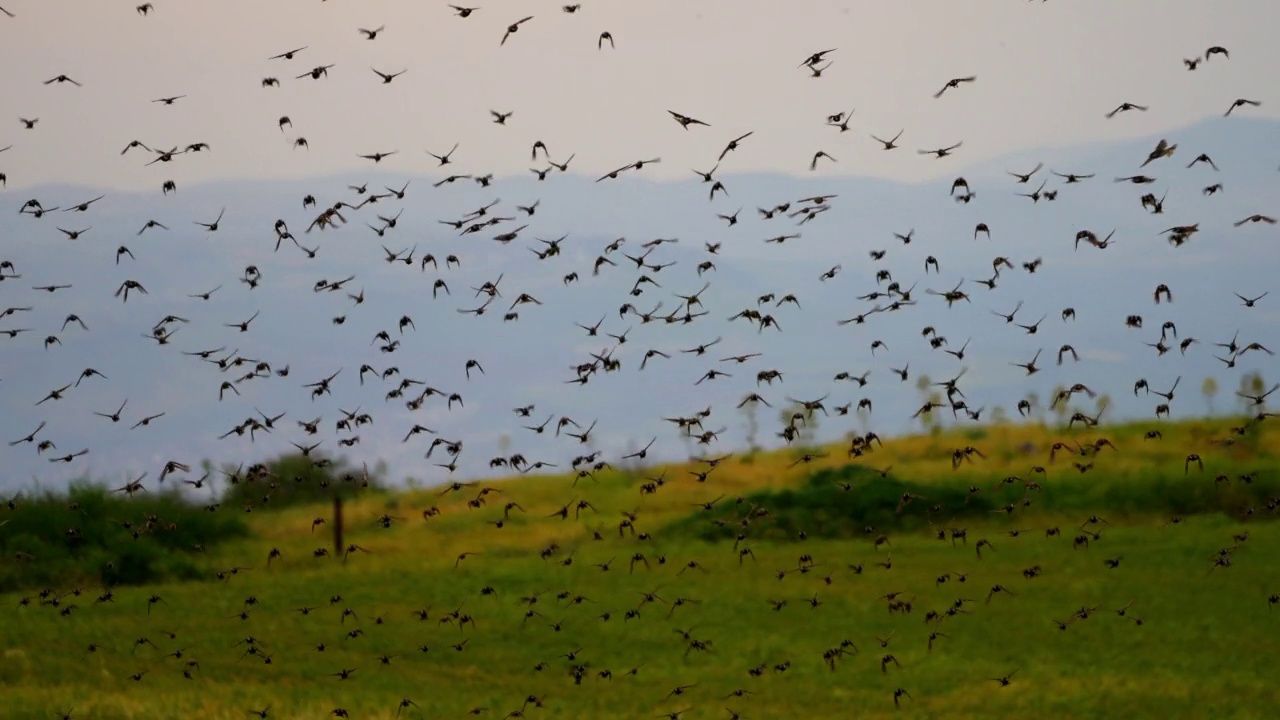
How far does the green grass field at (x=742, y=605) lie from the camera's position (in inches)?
844

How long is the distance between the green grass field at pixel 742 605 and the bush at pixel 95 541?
287 millimetres

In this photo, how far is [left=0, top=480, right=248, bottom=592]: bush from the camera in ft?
105

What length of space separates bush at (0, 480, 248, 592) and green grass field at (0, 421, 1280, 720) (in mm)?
287

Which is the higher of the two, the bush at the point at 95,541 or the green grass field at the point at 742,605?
A: the bush at the point at 95,541

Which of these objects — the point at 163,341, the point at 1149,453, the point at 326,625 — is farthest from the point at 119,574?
the point at 1149,453

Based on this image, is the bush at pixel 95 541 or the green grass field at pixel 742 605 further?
the bush at pixel 95 541

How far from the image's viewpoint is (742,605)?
27.0 metres

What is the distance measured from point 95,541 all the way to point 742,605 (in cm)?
1573

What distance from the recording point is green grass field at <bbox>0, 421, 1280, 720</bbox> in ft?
70.3

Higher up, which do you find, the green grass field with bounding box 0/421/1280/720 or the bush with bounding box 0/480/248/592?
the bush with bounding box 0/480/248/592

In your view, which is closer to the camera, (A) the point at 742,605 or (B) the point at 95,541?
(A) the point at 742,605

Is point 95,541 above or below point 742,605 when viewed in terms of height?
above

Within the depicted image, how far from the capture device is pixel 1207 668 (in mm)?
22625

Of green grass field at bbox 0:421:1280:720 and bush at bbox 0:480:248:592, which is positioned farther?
bush at bbox 0:480:248:592
